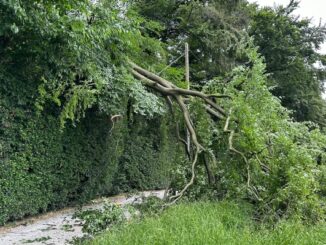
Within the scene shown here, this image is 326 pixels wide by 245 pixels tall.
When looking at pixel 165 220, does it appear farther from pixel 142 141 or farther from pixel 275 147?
pixel 142 141

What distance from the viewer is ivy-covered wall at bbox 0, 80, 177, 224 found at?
21.0 feet

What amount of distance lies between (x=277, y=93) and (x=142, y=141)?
10233mm

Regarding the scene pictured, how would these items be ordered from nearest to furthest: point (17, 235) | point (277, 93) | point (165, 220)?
point (165, 220) < point (17, 235) < point (277, 93)

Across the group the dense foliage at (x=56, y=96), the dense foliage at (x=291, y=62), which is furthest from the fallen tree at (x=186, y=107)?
the dense foliage at (x=291, y=62)

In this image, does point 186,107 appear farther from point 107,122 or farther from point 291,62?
point 291,62

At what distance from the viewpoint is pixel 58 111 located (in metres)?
7.64

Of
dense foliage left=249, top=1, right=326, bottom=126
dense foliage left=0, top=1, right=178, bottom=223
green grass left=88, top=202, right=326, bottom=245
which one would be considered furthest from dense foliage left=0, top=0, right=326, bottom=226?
dense foliage left=249, top=1, right=326, bottom=126

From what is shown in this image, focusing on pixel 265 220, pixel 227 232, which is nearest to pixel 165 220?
pixel 227 232

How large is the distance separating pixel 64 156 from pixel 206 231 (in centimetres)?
471

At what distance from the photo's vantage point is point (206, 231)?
12.9ft

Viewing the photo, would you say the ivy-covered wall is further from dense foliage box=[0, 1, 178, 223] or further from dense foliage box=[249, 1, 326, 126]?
dense foliage box=[249, 1, 326, 126]

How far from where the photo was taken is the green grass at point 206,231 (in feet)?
12.3

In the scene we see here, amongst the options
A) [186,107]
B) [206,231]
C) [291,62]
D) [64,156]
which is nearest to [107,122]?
[64,156]

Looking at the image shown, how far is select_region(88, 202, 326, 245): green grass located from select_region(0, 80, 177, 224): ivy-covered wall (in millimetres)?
2997
